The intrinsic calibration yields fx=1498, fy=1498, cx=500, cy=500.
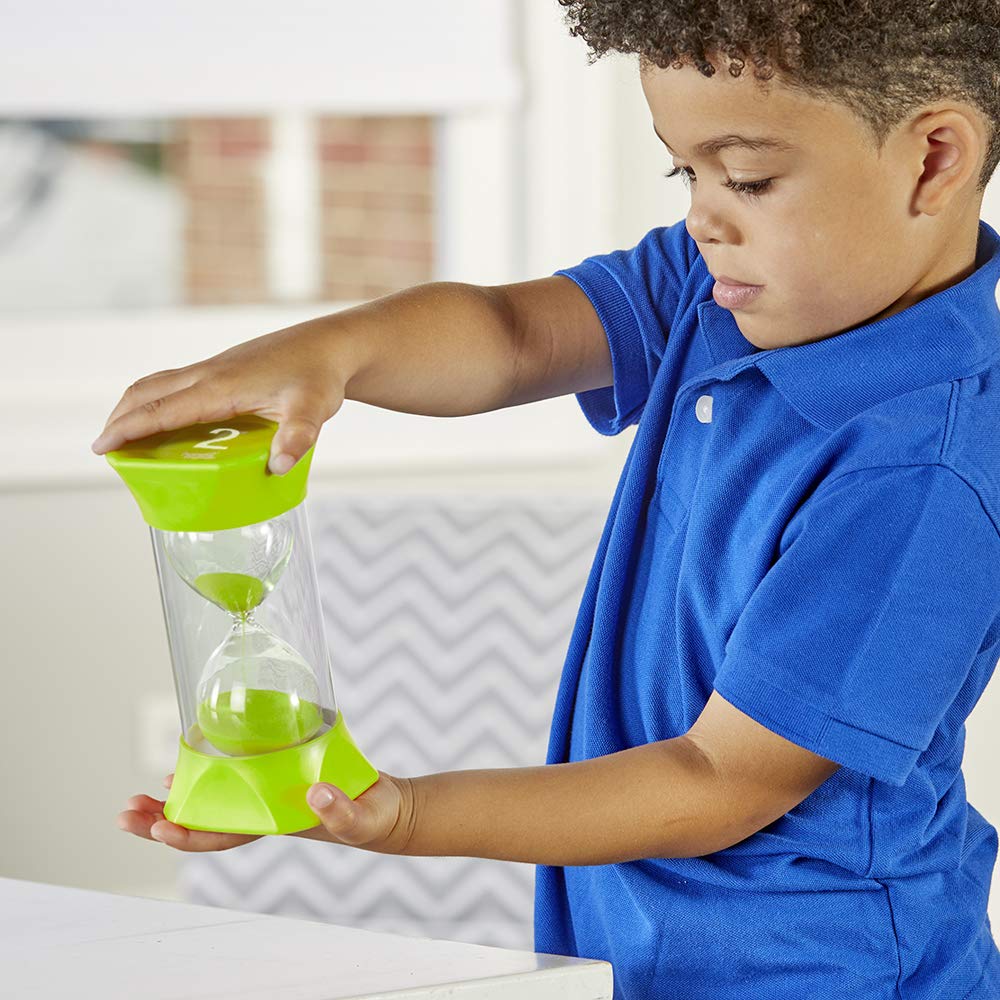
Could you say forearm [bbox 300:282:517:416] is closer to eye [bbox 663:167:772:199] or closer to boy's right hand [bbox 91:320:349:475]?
boy's right hand [bbox 91:320:349:475]

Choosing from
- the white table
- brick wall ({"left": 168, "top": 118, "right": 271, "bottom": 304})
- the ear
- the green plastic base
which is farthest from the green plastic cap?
brick wall ({"left": 168, "top": 118, "right": 271, "bottom": 304})

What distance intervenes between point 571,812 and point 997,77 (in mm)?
431

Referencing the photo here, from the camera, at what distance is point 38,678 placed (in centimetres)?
217

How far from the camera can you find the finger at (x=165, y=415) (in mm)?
719

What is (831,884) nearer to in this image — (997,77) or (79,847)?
(997,77)

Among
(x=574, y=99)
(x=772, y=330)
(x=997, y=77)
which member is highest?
(x=574, y=99)

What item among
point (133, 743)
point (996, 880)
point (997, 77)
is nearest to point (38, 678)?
point (133, 743)

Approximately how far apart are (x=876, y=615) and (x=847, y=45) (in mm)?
274

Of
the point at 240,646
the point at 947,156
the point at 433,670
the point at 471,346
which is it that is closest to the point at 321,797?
the point at 240,646

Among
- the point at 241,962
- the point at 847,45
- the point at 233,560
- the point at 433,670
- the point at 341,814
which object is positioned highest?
the point at 847,45

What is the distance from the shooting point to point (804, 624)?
735mm

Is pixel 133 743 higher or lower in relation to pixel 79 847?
higher

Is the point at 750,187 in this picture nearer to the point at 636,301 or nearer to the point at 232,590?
the point at 636,301

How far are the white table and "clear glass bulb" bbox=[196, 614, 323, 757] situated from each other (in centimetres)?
11
